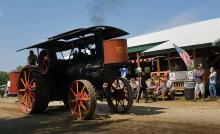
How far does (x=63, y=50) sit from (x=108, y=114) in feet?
9.25

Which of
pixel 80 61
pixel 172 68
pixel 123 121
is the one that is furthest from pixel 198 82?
pixel 123 121

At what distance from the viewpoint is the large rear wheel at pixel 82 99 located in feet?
45.5

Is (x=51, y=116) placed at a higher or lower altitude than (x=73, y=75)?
lower

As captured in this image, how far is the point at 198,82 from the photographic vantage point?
20422 millimetres

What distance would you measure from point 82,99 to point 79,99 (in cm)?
21

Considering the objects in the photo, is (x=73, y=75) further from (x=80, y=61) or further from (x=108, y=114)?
(x=108, y=114)

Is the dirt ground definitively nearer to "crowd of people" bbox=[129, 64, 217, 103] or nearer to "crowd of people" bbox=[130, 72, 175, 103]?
"crowd of people" bbox=[129, 64, 217, 103]

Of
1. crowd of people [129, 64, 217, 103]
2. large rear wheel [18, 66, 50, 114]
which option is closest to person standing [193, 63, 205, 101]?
crowd of people [129, 64, 217, 103]

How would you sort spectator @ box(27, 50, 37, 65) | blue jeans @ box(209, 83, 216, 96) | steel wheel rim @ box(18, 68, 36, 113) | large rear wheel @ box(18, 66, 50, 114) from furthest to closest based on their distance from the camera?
1. blue jeans @ box(209, 83, 216, 96)
2. spectator @ box(27, 50, 37, 65)
3. steel wheel rim @ box(18, 68, 36, 113)
4. large rear wheel @ box(18, 66, 50, 114)

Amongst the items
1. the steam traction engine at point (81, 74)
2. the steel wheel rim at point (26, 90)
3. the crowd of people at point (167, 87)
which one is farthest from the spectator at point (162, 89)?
the steel wheel rim at point (26, 90)

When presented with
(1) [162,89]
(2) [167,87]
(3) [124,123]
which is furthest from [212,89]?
(3) [124,123]

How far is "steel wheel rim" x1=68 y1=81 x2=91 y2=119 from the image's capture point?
1423 centimetres

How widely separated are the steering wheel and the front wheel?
90.6 inches

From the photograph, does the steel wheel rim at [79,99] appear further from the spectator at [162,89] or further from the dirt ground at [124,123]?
the spectator at [162,89]
